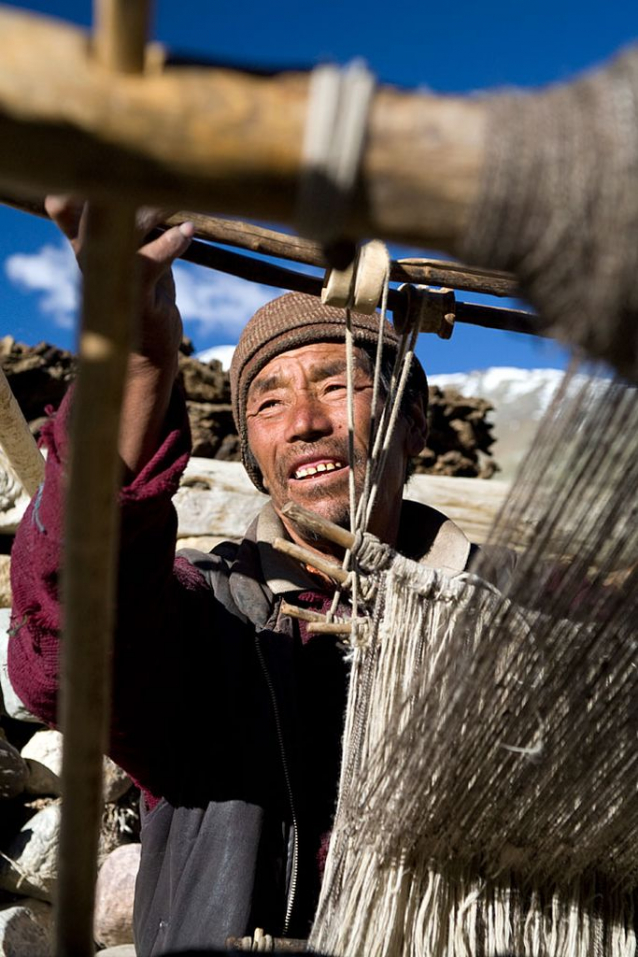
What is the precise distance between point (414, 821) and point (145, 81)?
1.00m

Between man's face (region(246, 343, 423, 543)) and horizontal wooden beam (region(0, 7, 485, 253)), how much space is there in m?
1.24

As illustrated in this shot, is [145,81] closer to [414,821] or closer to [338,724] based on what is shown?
[414,821]

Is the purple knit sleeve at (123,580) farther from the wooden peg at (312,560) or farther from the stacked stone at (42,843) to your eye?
the stacked stone at (42,843)

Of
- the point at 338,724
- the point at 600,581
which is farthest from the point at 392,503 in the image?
the point at 600,581

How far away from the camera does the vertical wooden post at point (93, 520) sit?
612 millimetres

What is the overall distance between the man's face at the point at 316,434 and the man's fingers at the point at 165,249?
899mm

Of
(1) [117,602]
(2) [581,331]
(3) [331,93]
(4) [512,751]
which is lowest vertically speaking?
(4) [512,751]

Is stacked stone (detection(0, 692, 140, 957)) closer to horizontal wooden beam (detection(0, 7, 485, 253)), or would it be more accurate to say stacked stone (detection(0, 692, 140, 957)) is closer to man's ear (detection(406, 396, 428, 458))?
man's ear (detection(406, 396, 428, 458))

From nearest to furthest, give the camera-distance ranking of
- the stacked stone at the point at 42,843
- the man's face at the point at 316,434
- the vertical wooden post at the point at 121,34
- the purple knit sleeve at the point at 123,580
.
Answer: the vertical wooden post at the point at 121,34
the purple knit sleeve at the point at 123,580
the man's face at the point at 316,434
the stacked stone at the point at 42,843

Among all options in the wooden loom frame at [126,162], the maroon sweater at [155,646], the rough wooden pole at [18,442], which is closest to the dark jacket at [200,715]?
the maroon sweater at [155,646]

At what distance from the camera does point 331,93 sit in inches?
23.1

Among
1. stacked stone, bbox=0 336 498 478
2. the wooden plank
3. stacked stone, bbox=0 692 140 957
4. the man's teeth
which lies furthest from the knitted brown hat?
stacked stone, bbox=0 336 498 478

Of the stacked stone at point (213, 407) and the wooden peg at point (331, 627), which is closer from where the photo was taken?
the wooden peg at point (331, 627)

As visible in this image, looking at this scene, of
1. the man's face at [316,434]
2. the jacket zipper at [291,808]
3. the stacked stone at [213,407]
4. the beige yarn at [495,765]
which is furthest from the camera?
the stacked stone at [213,407]
